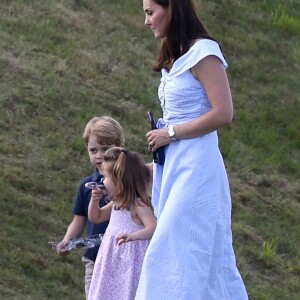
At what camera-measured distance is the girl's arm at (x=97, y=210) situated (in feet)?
16.5

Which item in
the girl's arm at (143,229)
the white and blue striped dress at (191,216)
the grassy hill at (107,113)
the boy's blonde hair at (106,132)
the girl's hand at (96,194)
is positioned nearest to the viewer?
the white and blue striped dress at (191,216)

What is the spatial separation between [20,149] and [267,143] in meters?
2.56

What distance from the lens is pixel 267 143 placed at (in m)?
9.33

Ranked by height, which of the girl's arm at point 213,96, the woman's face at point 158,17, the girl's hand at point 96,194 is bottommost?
the girl's hand at point 96,194

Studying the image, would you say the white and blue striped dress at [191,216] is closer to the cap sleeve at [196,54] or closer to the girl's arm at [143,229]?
the cap sleeve at [196,54]

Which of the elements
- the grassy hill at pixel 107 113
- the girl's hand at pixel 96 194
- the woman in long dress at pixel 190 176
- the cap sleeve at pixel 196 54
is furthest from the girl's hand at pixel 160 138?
the grassy hill at pixel 107 113

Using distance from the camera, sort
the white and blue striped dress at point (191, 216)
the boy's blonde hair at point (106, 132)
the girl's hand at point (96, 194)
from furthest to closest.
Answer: the boy's blonde hair at point (106, 132) → the girl's hand at point (96, 194) → the white and blue striped dress at point (191, 216)

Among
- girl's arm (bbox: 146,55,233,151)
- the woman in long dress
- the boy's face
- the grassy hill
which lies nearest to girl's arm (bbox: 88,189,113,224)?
the boy's face

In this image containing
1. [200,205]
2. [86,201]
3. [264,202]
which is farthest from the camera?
[264,202]

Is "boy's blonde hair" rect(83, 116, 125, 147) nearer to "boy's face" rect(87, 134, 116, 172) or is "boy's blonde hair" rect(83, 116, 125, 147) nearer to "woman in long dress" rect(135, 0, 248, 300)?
"boy's face" rect(87, 134, 116, 172)

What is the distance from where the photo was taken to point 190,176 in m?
4.18

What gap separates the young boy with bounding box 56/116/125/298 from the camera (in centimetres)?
525

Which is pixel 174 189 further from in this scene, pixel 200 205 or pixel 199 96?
pixel 199 96

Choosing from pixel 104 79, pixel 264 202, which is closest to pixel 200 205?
pixel 264 202
